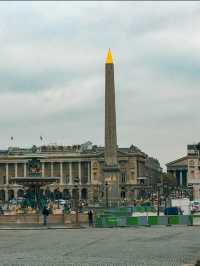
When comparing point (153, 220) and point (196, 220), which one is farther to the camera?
point (153, 220)

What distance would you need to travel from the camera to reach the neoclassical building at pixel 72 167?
173875 mm

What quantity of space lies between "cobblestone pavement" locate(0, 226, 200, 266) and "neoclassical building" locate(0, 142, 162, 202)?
443 feet

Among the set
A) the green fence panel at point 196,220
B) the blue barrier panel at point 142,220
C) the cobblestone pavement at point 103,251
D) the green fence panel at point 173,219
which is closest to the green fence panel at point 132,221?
the blue barrier panel at point 142,220

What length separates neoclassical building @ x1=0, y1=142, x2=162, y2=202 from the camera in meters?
174

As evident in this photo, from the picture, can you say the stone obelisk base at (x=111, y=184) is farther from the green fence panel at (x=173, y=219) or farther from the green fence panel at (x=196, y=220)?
the green fence panel at (x=196, y=220)

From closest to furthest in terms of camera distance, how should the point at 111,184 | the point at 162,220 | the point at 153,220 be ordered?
the point at 153,220 < the point at 162,220 < the point at 111,184

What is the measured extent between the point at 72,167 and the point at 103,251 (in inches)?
5913

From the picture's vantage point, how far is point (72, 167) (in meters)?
179

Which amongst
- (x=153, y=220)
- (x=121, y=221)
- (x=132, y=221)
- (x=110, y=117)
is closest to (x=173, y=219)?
(x=153, y=220)

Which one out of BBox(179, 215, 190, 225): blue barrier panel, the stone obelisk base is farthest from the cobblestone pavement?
the stone obelisk base

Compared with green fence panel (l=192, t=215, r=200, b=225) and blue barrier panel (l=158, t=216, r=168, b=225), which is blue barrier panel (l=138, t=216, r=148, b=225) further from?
green fence panel (l=192, t=215, r=200, b=225)

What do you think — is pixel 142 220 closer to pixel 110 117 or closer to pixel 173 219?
pixel 173 219

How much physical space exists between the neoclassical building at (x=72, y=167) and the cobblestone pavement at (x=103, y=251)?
135 m

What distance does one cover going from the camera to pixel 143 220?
51.8m
